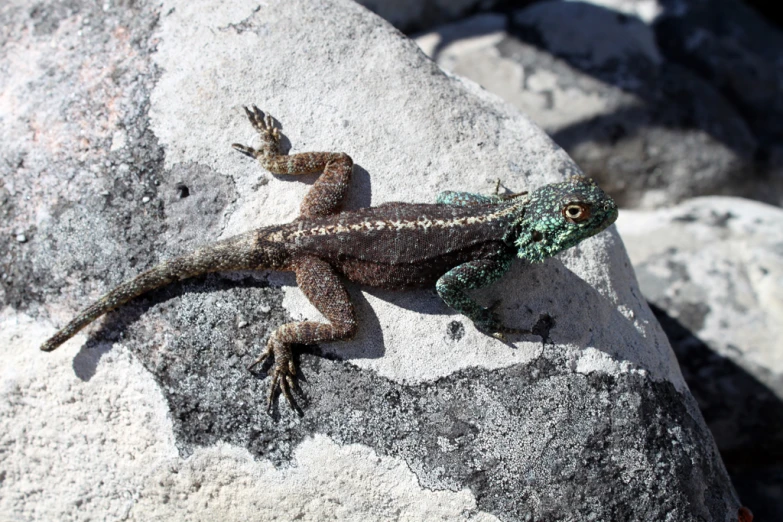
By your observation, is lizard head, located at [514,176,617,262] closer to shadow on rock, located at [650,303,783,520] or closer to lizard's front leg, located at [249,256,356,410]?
lizard's front leg, located at [249,256,356,410]

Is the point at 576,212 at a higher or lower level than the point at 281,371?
higher

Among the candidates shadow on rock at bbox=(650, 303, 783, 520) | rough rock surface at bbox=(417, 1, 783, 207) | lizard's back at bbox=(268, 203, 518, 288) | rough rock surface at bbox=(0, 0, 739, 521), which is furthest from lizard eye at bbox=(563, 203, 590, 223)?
rough rock surface at bbox=(417, 1, 783, 207)

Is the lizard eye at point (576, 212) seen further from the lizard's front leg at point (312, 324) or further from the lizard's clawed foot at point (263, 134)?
the lizard's clawed foot at point (263, 134)

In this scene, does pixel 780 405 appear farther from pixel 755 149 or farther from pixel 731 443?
pixel 755 149

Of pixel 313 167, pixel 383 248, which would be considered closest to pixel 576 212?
pixel 383 248

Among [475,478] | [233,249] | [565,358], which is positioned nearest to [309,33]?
[233,249]

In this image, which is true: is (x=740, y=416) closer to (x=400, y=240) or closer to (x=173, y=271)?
(x=400, y=240)
